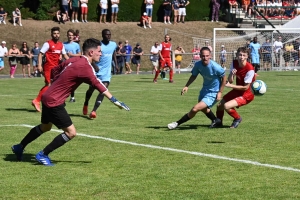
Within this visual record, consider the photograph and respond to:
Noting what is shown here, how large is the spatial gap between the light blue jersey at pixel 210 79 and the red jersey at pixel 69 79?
405cm

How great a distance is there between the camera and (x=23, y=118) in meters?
15.8

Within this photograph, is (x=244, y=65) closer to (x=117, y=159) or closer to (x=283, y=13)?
(x=117, y=159)

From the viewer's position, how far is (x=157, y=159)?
10055mm

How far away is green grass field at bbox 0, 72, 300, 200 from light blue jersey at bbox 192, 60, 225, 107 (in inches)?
24.6

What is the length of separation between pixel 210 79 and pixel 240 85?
669 mm

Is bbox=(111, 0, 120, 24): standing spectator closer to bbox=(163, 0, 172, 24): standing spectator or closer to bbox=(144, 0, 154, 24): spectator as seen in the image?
bbox=(144, 0, 154, 24): spectator

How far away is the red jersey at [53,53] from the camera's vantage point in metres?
17.5

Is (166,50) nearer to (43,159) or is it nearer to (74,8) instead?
(74,8)

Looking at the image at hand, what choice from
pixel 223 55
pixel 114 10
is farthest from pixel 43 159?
pixel 114 10

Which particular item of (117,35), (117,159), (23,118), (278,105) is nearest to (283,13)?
(117,35)

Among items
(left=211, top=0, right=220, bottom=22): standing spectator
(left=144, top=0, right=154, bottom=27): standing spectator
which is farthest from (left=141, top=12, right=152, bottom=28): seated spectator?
(left=211, top=0, right=220, bottom=22): standing spectator

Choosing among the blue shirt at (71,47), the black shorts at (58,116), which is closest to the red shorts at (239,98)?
the black shorts at (58,116)

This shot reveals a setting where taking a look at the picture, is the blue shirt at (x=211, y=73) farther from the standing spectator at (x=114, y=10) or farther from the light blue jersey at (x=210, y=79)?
the standing spectator at (x=114, y=10)

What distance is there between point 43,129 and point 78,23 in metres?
34.5
